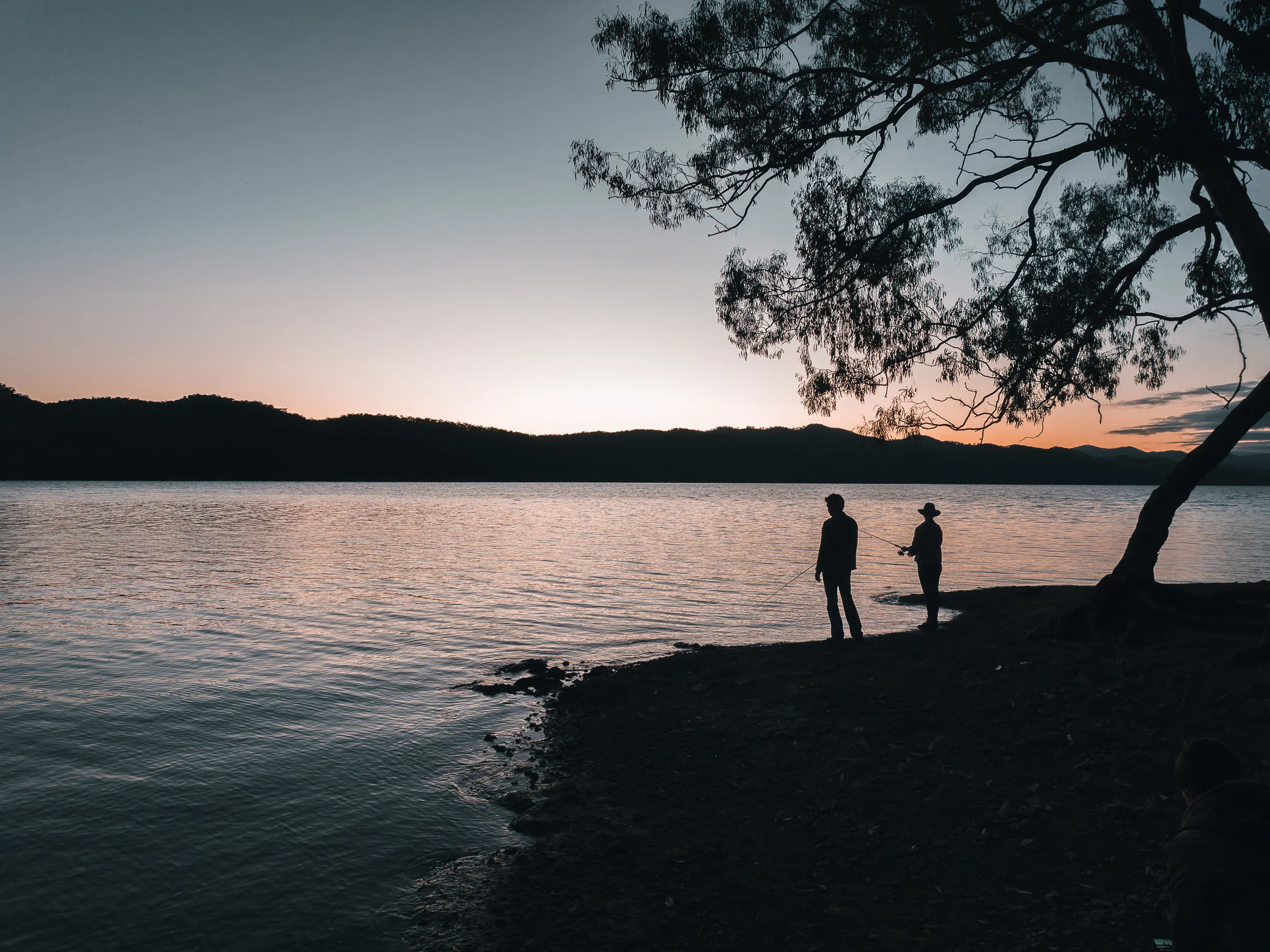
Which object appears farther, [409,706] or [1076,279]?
[1076,279]

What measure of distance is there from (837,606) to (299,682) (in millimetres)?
10473

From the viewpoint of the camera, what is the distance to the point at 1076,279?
46.8ft

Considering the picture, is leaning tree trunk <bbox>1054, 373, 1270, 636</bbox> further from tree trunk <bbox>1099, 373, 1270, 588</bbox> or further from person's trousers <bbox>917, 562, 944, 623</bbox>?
person's trousers <bbox>917, 562, 944, 623</bbox>

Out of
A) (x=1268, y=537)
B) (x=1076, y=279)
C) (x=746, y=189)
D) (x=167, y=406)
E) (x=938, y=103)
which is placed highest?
(x=167, y=406)

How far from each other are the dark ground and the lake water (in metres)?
1.12

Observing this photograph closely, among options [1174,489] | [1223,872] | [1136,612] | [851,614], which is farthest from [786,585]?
[1223,872]

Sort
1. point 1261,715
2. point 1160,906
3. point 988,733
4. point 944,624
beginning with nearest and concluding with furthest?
point 1160,906, point 1261,715, point 988,733, point 944,624

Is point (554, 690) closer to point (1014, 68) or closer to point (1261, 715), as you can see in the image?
point (1261, 715)

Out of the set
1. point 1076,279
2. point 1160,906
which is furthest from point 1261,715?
point 1076,279

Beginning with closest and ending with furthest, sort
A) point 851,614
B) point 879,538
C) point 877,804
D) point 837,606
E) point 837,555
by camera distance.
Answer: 1. point 877,804
2. point 837,555
3. point 837,606
4. point 851,614
5. point 879,538

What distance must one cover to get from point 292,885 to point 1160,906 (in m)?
6.71

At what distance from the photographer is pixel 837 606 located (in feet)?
46.3

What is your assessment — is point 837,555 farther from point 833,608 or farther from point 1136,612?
point 1136,612

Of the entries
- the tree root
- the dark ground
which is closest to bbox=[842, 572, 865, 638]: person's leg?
the dark ground
